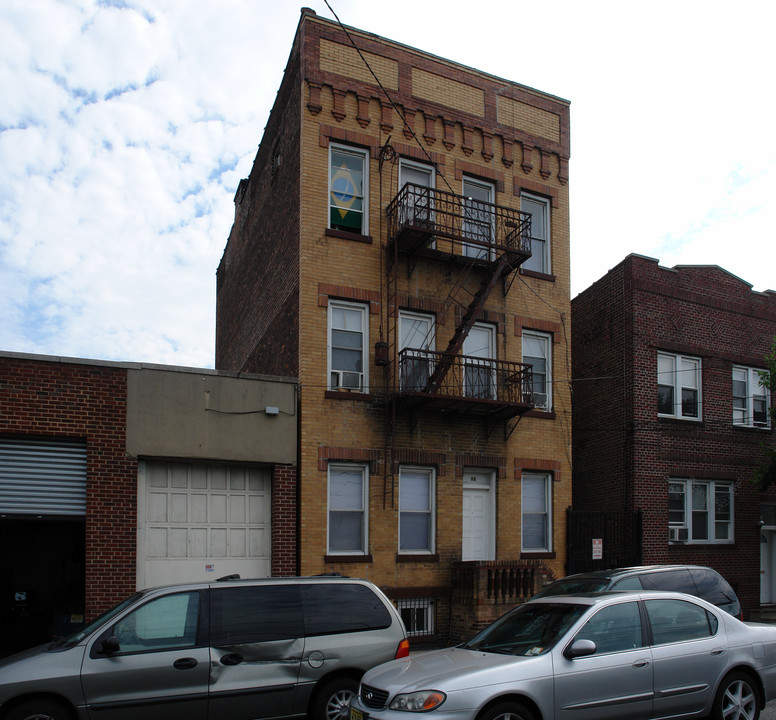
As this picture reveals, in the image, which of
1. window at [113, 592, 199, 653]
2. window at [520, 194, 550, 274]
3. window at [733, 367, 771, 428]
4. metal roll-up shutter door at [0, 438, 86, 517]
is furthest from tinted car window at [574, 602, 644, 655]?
window at [733, 367, 771, 428]

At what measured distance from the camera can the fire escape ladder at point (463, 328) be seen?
51.8ft

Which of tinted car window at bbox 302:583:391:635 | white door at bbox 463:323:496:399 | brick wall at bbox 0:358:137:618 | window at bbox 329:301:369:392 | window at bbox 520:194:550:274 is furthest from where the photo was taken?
window at bbox 520:194:550:274

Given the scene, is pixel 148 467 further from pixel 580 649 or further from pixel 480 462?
pixel 580 649

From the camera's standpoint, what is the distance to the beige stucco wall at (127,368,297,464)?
13.9 meters

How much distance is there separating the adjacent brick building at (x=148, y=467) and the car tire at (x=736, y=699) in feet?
27.4

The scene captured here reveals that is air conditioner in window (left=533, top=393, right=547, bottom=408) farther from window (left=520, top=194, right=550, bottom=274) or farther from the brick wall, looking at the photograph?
the brick wall

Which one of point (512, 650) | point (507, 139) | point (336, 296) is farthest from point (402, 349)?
point (512, 650)

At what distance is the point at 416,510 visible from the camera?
53.0 ft

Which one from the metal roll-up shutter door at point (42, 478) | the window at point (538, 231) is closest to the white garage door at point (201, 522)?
the metal roll-up shutter door at point (42, 478)

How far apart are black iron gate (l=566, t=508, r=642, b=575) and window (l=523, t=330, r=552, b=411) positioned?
2.48 metres

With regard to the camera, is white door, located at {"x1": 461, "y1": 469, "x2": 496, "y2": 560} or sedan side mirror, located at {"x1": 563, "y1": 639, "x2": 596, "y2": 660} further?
white door, located at {"x1": 461, "y1": 469, "x2": 496, "y2": 560}

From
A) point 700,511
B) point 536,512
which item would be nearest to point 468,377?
point 536,512

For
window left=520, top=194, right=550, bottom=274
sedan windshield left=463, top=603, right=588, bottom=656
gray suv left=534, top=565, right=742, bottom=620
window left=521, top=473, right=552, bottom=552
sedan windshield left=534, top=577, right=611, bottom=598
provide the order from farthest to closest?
window left=520, top=194, right=550, bottom=274 < window left=521, top=473, right=552, bottom=552 < gray suv left=534, top=565, right=742, bottom=620 < sedan windshield left=534, top=577, right=611, bottom=598 < sedan windshield left=463, top=603, right=588, bottom=656

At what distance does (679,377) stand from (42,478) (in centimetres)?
1429
